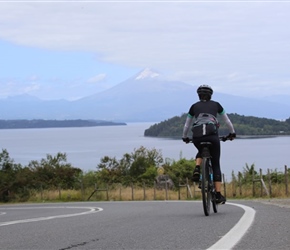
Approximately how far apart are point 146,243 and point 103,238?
0.67 metres

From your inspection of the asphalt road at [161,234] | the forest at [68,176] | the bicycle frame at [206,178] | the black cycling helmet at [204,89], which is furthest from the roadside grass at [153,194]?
the asphalt road at [161,234]

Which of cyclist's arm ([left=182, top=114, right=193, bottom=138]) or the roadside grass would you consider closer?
cyclist's arm ([left=182, top=114, right=193, bottom=138])

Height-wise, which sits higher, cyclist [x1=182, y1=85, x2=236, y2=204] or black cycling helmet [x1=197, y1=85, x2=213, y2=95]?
black cycling helmet [x1=197, y1=85, x2=213, y2=95]

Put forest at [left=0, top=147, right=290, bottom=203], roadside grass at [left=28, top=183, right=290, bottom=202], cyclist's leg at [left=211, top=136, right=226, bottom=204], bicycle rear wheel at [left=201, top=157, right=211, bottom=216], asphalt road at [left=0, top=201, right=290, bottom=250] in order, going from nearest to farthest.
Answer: asphalt road at [left=0, top=201, right=290, bottom=250]
bicycle rear wheel at [left=201, top=157, right=211, bottom=216]
cyclist's leg at [left=211, top=136, right=226, bottom=204]
roadside grass at [left=28, top=183, right=290, bottom=202]
forest at [left=0, top=147, right=290, bottom=203]

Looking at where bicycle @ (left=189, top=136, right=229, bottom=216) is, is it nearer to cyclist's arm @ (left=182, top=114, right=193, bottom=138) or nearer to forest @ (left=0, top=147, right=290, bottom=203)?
cyclist's arm @ (left=182, top=114, right=193, bottom=138)

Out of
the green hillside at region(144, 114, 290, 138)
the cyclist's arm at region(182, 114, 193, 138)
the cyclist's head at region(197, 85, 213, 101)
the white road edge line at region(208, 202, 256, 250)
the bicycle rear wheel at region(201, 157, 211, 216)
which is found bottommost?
the white road edge line at region(208, 202, 256, 250)

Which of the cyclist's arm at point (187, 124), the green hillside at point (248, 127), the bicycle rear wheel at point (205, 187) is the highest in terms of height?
the green hillside at point (248, 127)

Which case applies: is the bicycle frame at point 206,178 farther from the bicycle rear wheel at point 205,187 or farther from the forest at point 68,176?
the forest at point 68,176

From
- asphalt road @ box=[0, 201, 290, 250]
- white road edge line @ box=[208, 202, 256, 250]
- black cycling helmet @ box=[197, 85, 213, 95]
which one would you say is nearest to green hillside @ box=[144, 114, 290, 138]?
black cycling helmet @ box=[197, 85, 213, 95]

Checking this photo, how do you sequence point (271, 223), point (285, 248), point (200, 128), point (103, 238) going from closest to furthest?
point (285, 248)
point (103, 238)
point (271, 223)
point (200, 128)

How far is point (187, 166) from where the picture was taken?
5053 cm

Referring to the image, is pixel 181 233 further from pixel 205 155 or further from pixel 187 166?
pixel 187 166

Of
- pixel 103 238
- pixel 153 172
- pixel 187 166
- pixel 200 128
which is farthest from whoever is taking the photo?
pixel 153 172

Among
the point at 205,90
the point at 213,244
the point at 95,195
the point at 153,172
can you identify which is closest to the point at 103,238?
the point at 213,244
